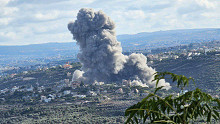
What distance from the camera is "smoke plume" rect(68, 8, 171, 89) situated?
7438cm

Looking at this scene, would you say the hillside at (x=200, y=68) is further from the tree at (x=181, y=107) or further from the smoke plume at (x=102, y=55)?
the tree at (x=181, y=107)

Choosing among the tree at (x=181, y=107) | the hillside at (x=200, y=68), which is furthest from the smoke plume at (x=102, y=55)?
the tree at (x=181, y=107)

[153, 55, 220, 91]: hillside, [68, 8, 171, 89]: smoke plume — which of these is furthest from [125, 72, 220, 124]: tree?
[68, 8, 171, 89]: smoke plume

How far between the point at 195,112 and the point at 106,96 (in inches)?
2120

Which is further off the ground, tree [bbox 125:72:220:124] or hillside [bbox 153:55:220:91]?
tree [bbox 125:72:220:124]

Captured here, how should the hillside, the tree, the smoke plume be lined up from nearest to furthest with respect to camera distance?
1. the tree
2. the hillside
3. the smoke plume

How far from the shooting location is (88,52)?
243ft

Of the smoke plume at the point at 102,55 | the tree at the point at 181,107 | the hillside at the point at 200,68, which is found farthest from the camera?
the smoke plume at the point at 102,55

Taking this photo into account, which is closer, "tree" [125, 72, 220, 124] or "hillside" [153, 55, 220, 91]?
"tree" [125, 72, 220, 124]

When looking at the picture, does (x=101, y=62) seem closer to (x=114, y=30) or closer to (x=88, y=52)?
(x=88, y=52)

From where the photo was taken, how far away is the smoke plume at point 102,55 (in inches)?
2928

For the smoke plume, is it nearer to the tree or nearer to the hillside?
the hillside

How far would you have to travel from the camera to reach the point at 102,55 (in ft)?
242

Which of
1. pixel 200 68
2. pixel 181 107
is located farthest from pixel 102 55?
pixel 181 107
